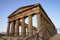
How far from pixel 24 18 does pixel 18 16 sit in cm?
239

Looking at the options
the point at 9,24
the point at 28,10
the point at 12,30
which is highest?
the point at 28,10

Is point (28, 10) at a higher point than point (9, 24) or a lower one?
higher

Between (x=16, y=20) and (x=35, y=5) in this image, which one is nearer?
(x=35, y=5)

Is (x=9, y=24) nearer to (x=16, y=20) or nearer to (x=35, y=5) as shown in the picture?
(x=16, y=20)

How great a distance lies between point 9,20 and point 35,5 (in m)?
11.3

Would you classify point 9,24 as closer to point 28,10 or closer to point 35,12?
point 28,10

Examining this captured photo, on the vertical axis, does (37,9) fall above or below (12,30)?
above

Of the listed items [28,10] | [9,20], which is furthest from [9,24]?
[28,10]

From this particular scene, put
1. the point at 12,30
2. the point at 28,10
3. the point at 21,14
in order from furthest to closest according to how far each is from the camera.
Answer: the point at 12,30 → the point at 21,14 → the point at 28,10

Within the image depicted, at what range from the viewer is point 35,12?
82.2ft

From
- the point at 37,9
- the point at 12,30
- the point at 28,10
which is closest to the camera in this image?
the point at 37,9

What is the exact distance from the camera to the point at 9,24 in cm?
3291

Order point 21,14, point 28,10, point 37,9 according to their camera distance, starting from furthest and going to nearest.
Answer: point 21,14
point 28,10
point 37,9

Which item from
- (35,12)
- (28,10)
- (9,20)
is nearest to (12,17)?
(9,20)
